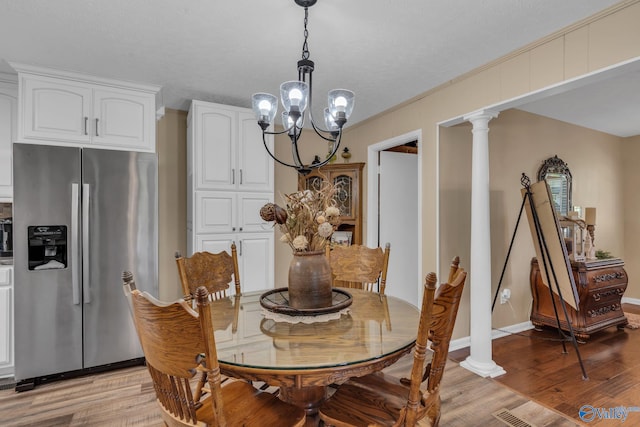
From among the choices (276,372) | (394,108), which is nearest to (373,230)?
(394,108)

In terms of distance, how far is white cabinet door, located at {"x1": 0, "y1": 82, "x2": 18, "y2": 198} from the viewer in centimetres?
275

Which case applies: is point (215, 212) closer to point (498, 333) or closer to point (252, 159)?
point (252, 159)

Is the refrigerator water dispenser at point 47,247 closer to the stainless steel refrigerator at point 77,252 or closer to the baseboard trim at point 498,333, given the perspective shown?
the stainless steel refrigerator at point 77,252

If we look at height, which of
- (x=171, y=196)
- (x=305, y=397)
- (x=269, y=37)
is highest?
(x=269, y=37)

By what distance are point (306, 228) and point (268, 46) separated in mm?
1404

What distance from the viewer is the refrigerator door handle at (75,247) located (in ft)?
8.57

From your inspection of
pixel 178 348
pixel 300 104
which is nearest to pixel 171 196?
pixel 300 104

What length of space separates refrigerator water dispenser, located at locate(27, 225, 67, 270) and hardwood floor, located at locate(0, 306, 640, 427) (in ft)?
3.03

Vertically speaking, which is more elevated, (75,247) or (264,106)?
(264,106)

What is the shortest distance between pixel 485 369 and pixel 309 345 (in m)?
2.10

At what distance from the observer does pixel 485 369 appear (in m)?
2.72

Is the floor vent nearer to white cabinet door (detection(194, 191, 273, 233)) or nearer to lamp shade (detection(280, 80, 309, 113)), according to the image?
lamp shade (detection(280, 80, 309, 113))

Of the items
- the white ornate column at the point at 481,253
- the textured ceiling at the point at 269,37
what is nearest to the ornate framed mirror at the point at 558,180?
the white ornate column at the point at 481,253

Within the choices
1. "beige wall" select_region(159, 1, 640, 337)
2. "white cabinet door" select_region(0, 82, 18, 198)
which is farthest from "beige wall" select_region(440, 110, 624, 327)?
Answer: "white cabinet door" select_region(0, 82, 18, 198)
